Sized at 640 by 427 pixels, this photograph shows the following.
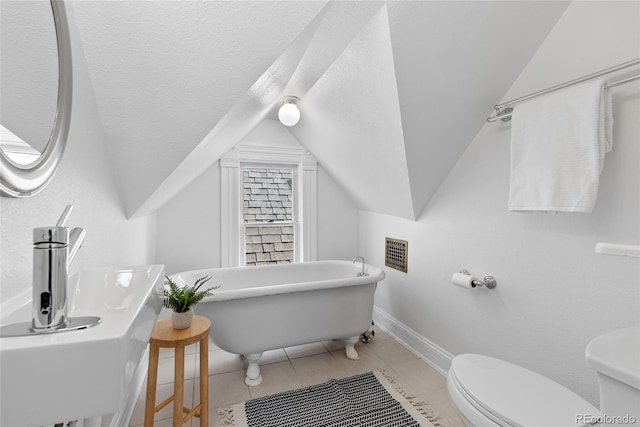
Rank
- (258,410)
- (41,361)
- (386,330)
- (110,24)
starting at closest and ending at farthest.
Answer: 1. (41,361)
2. (110,24)
3. (258,410)
4. (386,330)

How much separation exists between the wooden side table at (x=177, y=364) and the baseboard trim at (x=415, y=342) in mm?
1608

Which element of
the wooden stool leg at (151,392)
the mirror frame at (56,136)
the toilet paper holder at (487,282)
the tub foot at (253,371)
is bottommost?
the tub foot at (253,371)

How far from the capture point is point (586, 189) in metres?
1.21

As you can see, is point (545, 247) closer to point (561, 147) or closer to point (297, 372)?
point (561, 147)

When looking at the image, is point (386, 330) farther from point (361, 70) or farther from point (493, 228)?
point (361, 70)

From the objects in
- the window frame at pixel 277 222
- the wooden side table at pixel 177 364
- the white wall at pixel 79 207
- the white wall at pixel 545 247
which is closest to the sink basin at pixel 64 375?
the white wall at pixel 79 207

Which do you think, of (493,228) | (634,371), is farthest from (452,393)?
(493,228)

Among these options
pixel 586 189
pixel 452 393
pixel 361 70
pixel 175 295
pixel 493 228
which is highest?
pixel 361 70

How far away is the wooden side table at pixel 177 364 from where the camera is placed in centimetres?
139

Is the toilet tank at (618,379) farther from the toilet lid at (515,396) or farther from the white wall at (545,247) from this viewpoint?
the white wall at (545,247)

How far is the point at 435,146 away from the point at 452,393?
4.51 feet

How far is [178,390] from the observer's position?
139cm

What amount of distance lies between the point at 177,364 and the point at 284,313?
0.79 m

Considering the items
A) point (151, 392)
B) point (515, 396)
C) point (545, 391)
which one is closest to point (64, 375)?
point (151, 392)
